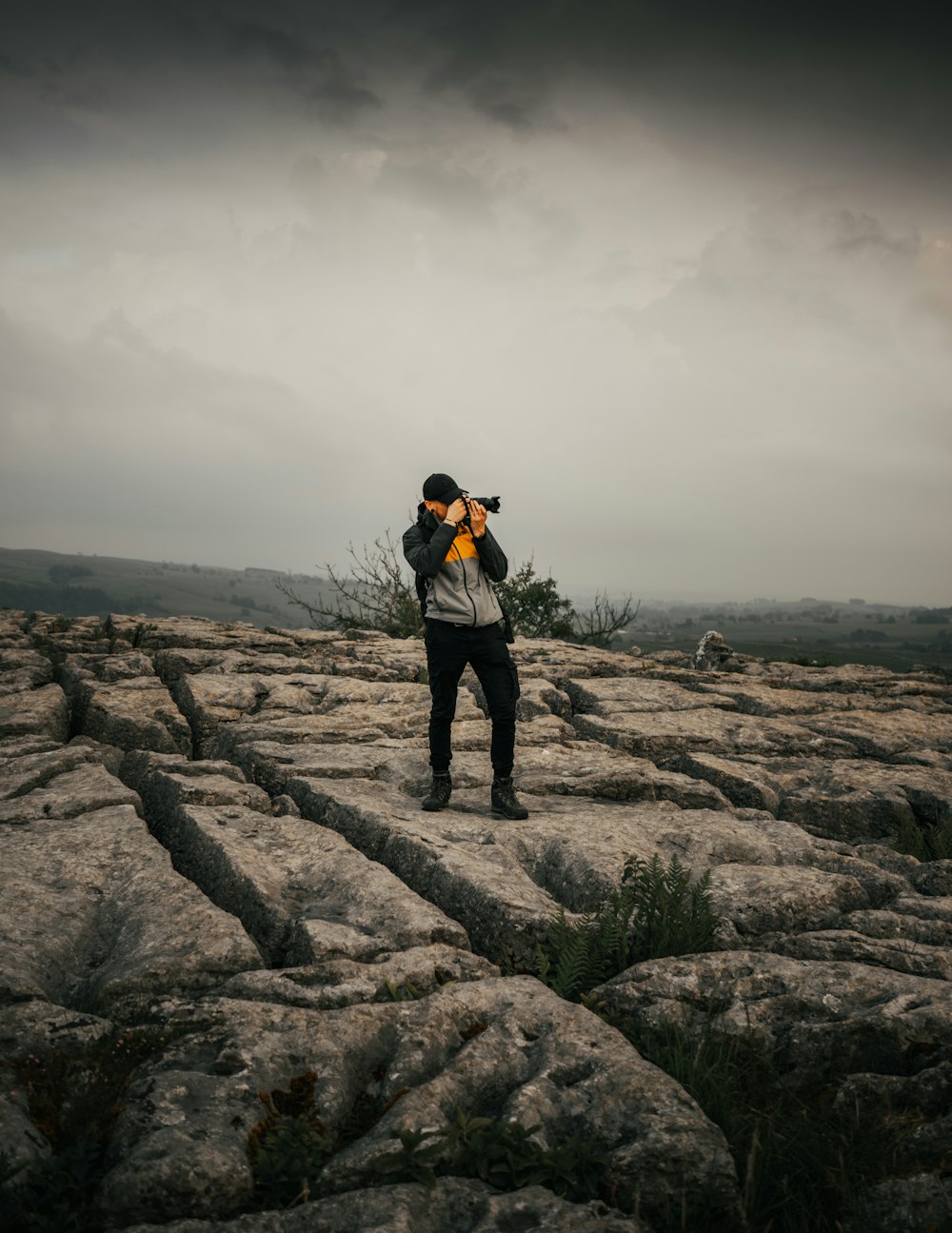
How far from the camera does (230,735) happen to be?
1114cm

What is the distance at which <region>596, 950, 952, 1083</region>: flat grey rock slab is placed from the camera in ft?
15.3

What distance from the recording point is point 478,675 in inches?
342

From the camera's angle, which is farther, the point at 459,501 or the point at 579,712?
the point at 579,712

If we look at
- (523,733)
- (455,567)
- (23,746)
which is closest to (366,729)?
(523,733)

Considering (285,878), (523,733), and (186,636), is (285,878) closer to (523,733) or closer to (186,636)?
(523,733)

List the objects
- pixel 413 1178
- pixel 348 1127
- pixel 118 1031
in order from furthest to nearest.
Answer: pixel 118 1031 → pixel 348 1127 → pixel 413 1178

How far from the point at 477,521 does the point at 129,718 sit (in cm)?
645

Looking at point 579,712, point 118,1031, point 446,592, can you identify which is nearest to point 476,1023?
point 118,1031

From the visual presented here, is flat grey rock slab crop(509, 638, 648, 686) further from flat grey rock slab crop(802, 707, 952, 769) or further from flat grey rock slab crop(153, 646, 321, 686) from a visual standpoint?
flat grey rock slab crop(153, 646, 321, 686)

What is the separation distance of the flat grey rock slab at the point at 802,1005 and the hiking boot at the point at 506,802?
3.03 m

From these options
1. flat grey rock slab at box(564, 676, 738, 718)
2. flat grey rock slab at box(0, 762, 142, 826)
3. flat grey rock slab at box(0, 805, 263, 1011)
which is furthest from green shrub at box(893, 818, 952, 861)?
flat grey rock slab at box(0, 762, 142, 826)

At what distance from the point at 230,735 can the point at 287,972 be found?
6.61m

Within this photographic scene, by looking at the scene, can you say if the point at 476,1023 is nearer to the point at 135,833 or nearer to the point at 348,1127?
the point at 348,1127

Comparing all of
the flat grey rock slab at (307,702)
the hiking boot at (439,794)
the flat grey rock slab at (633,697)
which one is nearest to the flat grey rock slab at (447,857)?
the hiking boot at (439,794)
